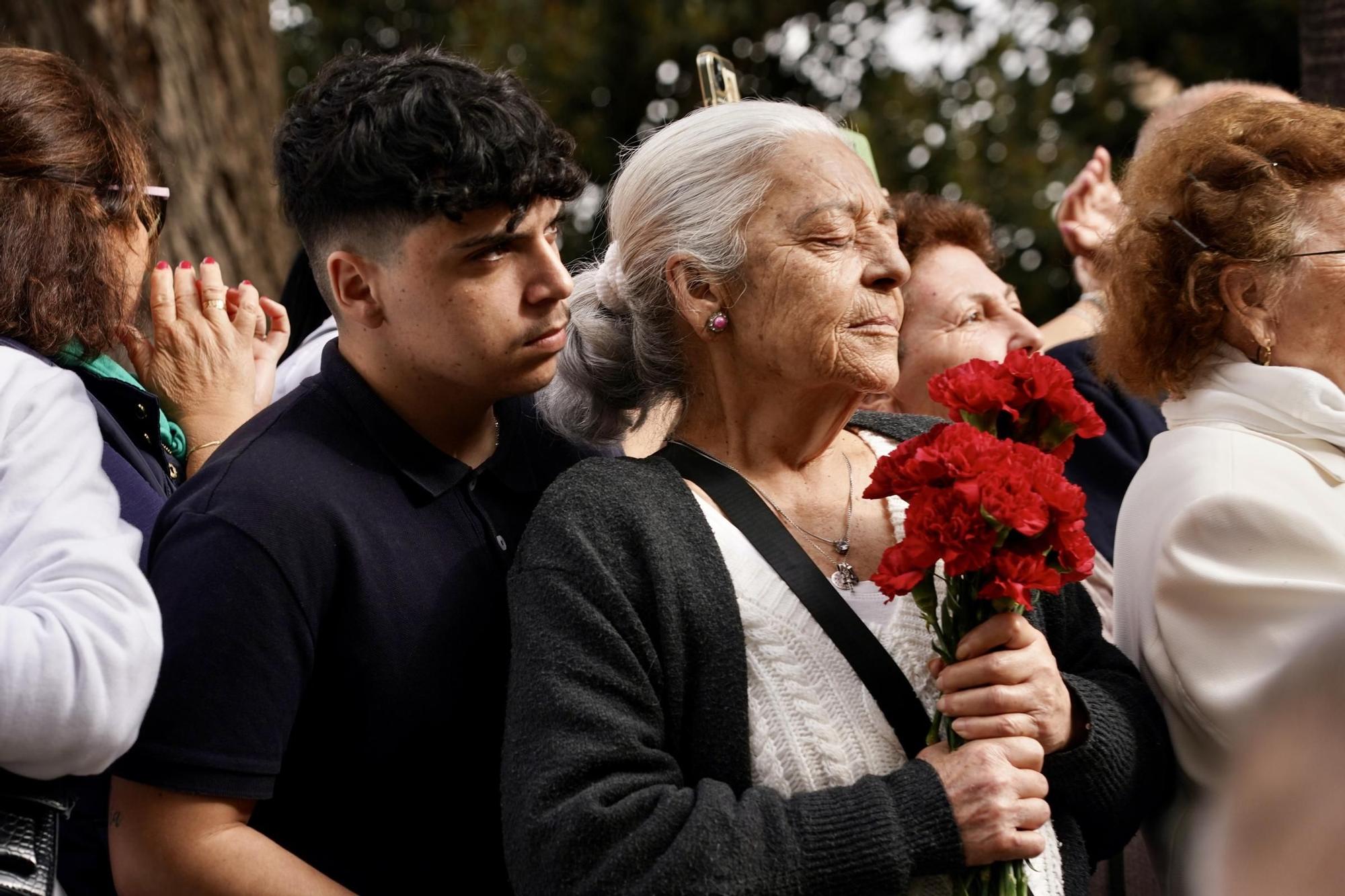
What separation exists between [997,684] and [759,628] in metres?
0.39

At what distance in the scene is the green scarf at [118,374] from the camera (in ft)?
8.55

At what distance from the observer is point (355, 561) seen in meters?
2.46

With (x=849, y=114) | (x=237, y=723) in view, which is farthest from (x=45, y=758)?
(x=849, y=114)

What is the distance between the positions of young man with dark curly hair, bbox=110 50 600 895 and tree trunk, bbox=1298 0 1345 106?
4030 mm

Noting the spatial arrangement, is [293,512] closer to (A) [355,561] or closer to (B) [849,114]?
(A) [355,561]

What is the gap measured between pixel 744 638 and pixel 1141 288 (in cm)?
120

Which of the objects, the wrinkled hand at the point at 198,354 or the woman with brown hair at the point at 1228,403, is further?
the wrinkled hand at the point at 198,354

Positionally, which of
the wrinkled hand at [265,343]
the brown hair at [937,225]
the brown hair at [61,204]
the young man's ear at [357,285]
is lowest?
the brown hair at [937,225]

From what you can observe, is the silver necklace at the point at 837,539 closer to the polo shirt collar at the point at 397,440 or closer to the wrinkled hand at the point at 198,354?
the polo shirt collar at the point at 397,440

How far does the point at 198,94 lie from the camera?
19.7ft

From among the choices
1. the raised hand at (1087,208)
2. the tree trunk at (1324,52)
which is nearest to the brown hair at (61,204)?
the raised hand at (1087,208)

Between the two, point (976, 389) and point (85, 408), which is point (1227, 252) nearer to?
point (976, 389)

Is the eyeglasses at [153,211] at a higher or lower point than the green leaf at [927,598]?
higher

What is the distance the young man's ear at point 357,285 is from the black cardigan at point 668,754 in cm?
46
